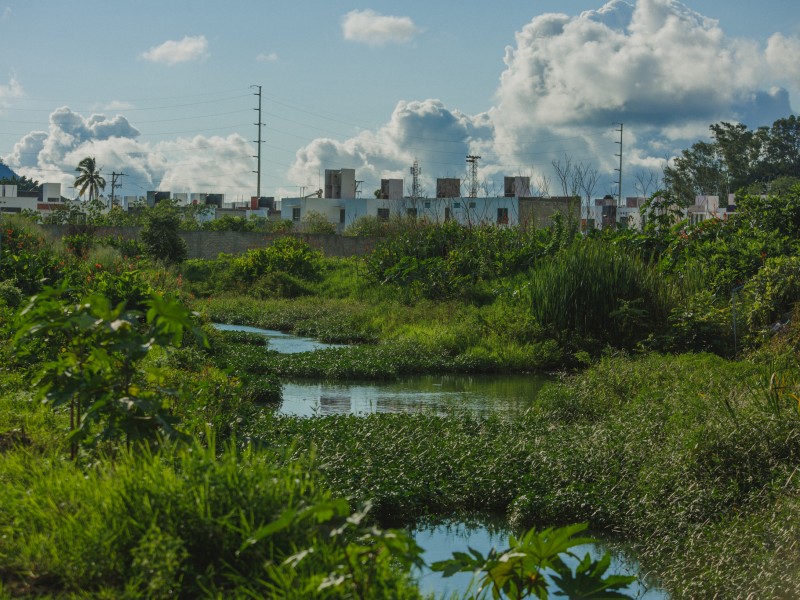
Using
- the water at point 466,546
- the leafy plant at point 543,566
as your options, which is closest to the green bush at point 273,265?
the water at point 466,546

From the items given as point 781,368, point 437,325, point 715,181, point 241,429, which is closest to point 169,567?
point 241,429

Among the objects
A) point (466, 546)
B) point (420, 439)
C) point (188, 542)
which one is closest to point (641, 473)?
point (466, 546)

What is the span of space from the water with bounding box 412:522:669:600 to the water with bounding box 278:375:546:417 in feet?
14.5

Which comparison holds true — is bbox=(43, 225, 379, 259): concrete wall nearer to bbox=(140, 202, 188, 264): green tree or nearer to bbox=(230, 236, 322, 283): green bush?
bbox=(140, 202, 188, 264): green tree

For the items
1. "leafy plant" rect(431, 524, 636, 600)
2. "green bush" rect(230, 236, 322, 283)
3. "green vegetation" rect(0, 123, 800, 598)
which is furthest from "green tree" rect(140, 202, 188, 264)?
"leafy plant" rect(431, 524, 636, 600)

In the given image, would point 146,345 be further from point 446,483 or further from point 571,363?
point 571,363

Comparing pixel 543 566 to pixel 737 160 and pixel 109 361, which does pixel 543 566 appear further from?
pixel 737 160

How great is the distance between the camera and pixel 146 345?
4484mm

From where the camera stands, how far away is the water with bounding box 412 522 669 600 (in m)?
6.25

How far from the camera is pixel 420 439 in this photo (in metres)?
8.88

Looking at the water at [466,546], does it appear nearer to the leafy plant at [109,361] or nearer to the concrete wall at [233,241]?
the leafy plant at [109,361]

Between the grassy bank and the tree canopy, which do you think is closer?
the grassy bank

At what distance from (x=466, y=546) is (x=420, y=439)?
2356mm

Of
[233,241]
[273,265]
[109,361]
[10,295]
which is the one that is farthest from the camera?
[233,241]
